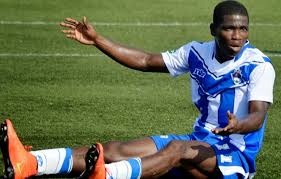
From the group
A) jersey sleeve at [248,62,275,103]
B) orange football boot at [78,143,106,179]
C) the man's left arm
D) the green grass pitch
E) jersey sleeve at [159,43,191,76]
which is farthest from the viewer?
the green grass pitch

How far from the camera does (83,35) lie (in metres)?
8.59

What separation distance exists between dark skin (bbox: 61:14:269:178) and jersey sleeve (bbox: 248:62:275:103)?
0.21ft

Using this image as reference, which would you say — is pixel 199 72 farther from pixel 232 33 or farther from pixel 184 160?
pixel 184 160

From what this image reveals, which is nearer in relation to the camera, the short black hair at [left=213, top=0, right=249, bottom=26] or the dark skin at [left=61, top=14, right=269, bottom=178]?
the dark skin at [left=61, top=14, right=269, bottom=178]

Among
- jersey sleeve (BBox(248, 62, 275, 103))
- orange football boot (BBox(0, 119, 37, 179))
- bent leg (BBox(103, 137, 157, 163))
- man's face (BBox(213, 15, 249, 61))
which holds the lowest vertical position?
bent leg (BBox(103, 137, 157, 163))

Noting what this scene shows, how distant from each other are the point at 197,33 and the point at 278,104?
613 centimetres

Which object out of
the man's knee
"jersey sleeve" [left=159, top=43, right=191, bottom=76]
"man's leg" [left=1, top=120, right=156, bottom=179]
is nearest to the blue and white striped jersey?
"jersey sleeve" [left=159, top=43, right=191, bottom=76]

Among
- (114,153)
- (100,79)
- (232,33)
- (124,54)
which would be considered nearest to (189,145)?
(114,153)

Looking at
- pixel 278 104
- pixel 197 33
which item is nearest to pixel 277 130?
pixel 278 104

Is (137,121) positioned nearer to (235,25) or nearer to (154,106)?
(154,106)

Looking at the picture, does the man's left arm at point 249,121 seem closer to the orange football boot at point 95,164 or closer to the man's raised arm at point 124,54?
the orange football boot at point 95,164

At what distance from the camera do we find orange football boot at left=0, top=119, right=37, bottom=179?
24.7 feet

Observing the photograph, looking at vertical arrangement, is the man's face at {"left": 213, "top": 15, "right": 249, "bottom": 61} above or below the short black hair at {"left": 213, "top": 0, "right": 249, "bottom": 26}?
below

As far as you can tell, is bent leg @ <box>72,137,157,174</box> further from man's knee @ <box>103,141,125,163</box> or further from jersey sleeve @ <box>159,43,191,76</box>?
jersey sleeve @ <box>159,43,191,76</box>
